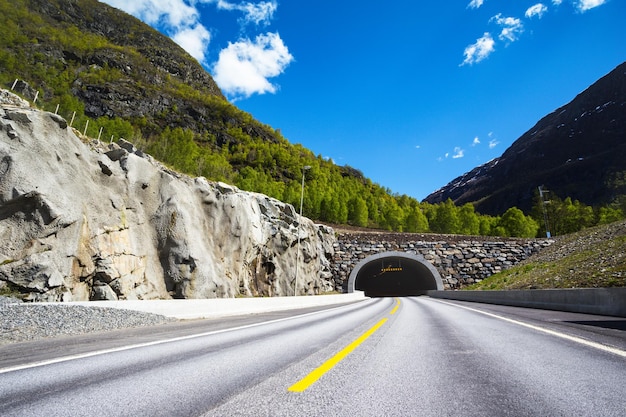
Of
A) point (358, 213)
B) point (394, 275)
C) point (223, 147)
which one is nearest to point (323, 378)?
point (394, 275)

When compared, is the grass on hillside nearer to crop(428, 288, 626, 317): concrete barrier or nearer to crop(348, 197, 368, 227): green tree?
crop(428, 288, 626, 317): concrete barrier

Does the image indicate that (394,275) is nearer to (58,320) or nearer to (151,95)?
(58,320)

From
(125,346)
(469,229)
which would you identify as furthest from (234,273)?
(469,229)

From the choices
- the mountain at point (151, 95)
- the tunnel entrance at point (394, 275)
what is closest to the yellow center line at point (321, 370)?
the tunnel entrance at point (394, 275)

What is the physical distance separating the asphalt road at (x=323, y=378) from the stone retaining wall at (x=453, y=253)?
115 feet

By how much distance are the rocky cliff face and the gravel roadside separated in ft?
14.5

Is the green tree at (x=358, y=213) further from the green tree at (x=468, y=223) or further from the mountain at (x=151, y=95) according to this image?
the green tree at (x=468, y=223)

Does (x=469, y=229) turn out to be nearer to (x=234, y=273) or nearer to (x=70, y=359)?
(x=234, y=273)

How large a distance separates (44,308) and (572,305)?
55.0 ft

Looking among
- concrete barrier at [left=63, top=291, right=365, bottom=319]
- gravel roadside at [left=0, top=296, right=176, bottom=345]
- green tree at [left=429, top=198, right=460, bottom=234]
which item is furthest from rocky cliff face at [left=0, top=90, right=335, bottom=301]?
green tree at [left=429, top=198, right=460, bottom=234]

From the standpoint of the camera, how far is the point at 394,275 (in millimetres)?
58312

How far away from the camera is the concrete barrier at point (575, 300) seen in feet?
30.0

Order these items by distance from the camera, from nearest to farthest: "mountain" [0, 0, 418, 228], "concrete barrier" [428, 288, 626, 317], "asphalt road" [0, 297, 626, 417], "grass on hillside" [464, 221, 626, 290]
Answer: "asphalt road" [0, 297, 626, 417], "concrete barrier" [428, 288, 626, 317], "grass on hillside" [464, 221, 626, 290], "mountain" [0, 0, 418, 228]

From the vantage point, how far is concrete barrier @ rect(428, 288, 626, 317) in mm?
9148
